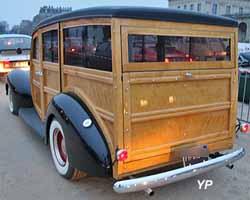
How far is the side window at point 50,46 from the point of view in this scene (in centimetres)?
361

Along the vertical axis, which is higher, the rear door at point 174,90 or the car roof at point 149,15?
the car roof at point 149,15

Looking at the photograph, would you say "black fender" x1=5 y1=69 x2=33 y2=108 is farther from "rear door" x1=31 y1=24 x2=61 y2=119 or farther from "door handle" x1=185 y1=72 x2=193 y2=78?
"door handle" x1=185 y1=72 x2=193 y2=78

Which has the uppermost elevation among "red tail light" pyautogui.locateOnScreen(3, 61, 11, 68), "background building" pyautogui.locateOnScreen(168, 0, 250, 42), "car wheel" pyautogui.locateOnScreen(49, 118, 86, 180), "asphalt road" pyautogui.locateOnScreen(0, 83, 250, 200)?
"background building" pyautogui.locateOnScreen(168, 0, 250, 42)

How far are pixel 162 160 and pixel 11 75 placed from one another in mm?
4190

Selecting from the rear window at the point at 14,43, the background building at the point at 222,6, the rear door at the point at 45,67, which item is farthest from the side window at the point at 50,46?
the background building at the point at 222,6

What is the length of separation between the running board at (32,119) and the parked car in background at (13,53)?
4.89 m

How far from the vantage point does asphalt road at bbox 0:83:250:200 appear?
306cm

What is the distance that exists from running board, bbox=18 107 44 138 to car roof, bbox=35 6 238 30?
1.67 metres

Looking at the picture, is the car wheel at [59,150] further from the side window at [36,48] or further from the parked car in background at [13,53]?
the parked car in background at [13,53]

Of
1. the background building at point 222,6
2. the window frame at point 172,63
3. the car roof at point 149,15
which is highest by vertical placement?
the background building at point 222,6

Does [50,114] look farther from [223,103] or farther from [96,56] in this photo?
[223,103]

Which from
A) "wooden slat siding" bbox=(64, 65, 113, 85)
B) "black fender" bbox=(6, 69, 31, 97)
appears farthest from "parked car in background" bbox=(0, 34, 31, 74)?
"wooden slat siding" bbox=(64, 65, 113, 85)

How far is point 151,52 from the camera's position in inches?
107

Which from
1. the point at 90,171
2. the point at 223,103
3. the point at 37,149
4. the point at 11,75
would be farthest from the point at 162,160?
the point at 11,75
